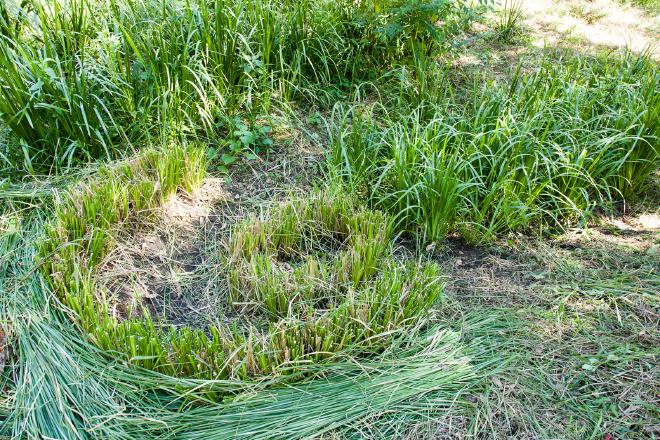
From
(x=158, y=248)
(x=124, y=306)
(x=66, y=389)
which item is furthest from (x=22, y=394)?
(x=158, y=248)

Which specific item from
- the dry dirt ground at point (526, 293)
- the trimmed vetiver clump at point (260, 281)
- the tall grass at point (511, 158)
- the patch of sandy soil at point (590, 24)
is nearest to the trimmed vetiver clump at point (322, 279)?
the trimmed vetiver clump at point (260, 281)

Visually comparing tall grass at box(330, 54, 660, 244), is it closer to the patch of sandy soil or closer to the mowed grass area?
the mowed grass area

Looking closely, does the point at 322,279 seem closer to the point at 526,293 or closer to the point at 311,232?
the point at 311,232

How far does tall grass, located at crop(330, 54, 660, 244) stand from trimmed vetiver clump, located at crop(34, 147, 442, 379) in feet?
0.93

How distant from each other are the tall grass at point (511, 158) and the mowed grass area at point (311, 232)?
0.02 metres

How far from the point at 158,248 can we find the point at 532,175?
6.76ft

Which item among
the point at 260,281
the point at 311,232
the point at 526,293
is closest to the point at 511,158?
the point at 526,293

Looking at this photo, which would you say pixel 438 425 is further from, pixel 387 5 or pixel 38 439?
pixel 387 5

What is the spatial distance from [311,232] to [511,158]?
3.74 ft

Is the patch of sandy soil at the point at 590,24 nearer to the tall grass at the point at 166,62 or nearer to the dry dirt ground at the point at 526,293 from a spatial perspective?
the tall grass at the point at 166,62

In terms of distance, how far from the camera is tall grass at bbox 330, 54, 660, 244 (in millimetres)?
2953

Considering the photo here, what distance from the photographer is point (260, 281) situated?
2500 mm

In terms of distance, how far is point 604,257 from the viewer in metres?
2.87

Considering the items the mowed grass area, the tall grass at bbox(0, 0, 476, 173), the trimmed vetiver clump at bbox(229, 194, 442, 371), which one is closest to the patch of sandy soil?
the mowed grass area
